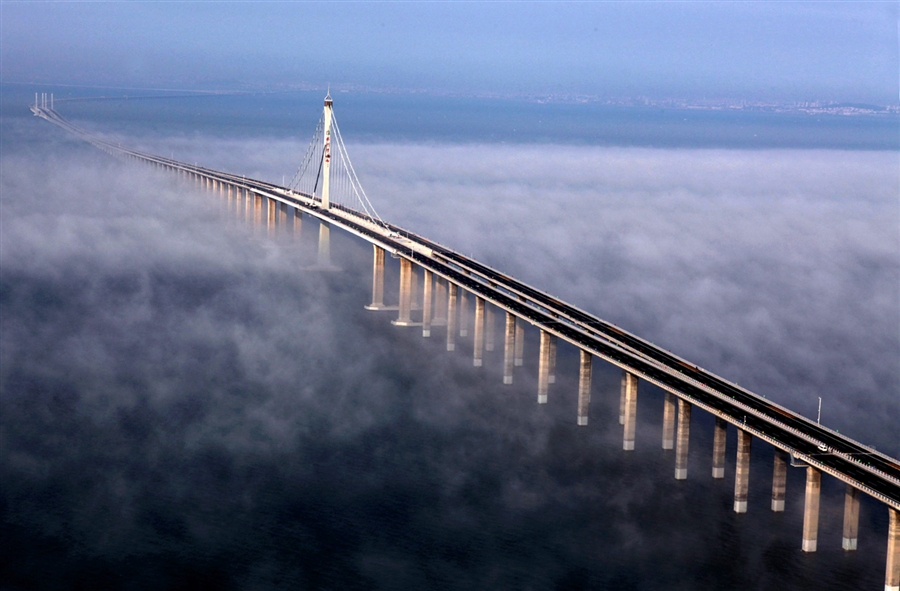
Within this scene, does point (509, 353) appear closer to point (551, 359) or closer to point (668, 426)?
point (551, 359)

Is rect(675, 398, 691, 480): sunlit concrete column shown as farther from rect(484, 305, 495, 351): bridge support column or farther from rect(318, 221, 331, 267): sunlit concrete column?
rect(318, 221, 331, 267): sunlit concrete column

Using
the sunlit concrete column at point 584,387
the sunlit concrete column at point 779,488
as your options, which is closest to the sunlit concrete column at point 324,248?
the sunlit concrete column at point 584,387

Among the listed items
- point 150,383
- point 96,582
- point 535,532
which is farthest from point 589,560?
point 150,383

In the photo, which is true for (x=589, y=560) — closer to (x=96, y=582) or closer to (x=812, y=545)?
(x=812, y=545)

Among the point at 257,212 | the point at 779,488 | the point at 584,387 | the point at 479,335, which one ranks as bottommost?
the point at 779,488

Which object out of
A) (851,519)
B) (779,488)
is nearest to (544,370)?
(779,488)

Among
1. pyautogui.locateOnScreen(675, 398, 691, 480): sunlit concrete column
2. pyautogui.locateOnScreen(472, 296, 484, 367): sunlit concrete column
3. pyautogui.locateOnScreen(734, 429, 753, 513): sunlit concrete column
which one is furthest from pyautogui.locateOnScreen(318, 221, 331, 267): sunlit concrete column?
pyautogui.locateOnScreen(734, 429, 753, 513): sunlit concrete column

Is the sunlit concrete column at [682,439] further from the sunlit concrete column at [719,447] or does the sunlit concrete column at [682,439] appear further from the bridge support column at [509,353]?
the bridge support column at [509,353]
